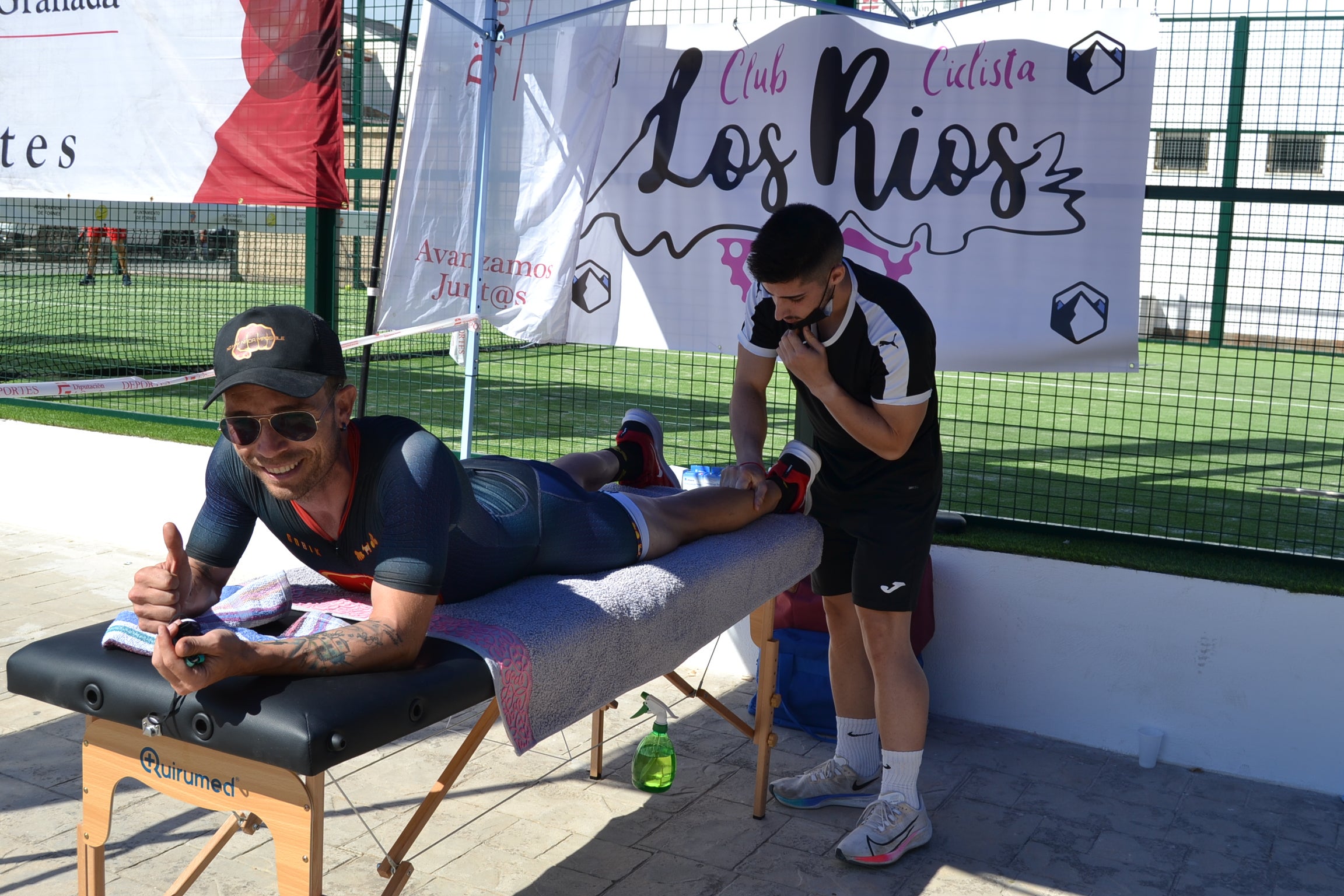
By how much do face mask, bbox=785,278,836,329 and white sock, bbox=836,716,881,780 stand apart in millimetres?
1176

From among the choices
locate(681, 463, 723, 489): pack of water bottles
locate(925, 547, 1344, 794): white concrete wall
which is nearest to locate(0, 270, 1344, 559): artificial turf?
locate(925, 547, 1344, 794): white concrete wall

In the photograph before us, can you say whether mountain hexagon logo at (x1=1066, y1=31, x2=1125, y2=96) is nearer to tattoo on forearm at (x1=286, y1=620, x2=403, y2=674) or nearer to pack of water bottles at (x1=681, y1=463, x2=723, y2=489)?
pack of water bottles at (x1=681, y1=463, x2=723, y2=489)

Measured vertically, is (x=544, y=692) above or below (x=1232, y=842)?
above

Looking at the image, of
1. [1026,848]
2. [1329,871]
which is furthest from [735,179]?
[1329,871]

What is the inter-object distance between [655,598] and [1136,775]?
1915mm

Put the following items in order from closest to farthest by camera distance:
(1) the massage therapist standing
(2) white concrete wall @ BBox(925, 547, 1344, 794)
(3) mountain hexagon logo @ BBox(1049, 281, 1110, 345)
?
1. (1) the massage therapist standing
2. (2) white concrete wall @ BBox(925, 547, 1344, 794)
3. (3) mountain hexagon logo @ BBox(1049, 281, 1110, 345)

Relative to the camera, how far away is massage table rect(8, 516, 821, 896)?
5.65 feet

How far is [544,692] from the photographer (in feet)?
6.95

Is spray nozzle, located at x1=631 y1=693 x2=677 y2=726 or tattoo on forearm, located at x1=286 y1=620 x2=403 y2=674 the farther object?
spray nozzle, located at x1=631 y1=693 x2=677 y2=726

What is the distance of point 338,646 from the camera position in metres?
1.86

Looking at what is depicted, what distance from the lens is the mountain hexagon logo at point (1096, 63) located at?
3898 millimetres

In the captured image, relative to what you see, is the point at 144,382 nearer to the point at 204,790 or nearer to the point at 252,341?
the point at 252,341

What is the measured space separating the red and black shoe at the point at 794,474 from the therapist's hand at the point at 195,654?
158 centimetres

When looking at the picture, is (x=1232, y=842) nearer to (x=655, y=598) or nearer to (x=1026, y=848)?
(x=1026, y=848)
